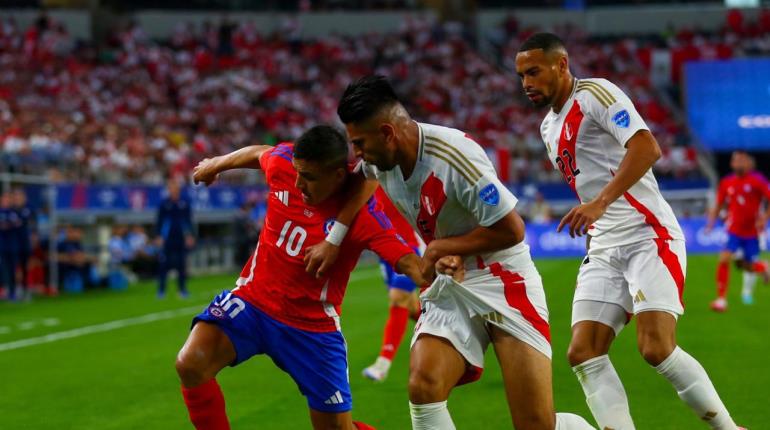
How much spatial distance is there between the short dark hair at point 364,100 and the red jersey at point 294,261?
2.78ft

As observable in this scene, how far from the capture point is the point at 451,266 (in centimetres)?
459

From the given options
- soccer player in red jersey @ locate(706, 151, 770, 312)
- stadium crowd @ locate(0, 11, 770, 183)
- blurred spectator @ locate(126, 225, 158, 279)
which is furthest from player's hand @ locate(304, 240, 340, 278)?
stadium crowd @ locate(0, 11, 770, 183)

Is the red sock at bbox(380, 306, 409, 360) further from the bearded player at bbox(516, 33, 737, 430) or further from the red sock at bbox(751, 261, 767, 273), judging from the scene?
the red sock at bbox(751, 261, 767, 273)

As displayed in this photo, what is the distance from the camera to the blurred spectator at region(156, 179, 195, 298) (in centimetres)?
2016

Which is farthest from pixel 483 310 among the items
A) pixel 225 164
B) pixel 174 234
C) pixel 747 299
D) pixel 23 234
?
pixel 23 234

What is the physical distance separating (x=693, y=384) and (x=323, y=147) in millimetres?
2369

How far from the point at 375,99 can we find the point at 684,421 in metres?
4.01

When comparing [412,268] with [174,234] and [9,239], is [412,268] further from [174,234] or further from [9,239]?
[9,239]

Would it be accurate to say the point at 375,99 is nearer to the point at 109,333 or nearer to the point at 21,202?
the point at 109,333

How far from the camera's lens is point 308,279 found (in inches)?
213

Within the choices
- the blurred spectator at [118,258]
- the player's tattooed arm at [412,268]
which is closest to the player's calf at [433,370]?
the player's tattooed arm at [412,268]

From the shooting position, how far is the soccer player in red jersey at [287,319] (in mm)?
5328

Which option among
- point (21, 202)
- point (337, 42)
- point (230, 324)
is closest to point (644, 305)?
point (230, 324)

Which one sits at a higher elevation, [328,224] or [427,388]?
[328,224]
